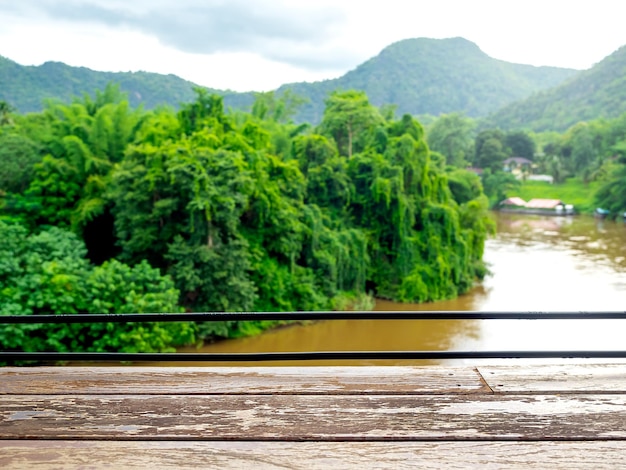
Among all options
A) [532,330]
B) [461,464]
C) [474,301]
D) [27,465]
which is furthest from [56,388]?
[474,301]

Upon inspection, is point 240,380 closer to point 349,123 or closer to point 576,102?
point 349,123

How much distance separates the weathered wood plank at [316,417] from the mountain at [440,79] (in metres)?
41.1

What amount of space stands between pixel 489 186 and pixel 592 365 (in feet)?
83.3

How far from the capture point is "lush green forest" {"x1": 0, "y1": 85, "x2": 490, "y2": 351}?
7129 mm

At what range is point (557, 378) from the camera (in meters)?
1.10

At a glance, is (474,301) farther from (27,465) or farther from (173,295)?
(27,465)

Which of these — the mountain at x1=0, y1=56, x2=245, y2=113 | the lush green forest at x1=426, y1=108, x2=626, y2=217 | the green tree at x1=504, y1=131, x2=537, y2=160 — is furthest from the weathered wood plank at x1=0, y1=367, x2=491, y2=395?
the green tree at x1=504, y1=131, x2=537, y2=160

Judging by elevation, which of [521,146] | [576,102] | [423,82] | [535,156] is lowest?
[535,156]

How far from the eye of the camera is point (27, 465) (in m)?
0.79

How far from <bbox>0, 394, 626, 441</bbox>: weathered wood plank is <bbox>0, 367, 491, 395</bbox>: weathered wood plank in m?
0.03

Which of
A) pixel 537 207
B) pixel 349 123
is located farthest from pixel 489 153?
pixel 349 123

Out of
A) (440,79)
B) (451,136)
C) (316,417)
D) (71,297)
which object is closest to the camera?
(316,417)

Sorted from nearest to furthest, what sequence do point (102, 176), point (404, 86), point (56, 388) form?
point (56, 388) → point (102, 176) → point (404, 86)

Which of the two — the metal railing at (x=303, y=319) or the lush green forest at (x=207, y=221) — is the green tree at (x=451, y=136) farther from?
the metal railing at (x=303, y=319)
